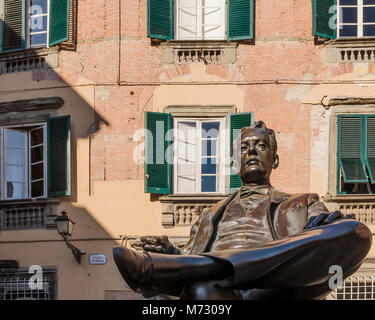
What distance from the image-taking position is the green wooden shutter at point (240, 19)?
1975 centimetres

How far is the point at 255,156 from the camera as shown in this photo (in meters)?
7.82

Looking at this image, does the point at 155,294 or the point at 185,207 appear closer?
the point at 155,294

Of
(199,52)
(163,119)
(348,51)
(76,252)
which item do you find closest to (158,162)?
(163,119)

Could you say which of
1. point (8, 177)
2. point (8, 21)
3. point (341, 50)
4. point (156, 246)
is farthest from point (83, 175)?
point (156, 246)

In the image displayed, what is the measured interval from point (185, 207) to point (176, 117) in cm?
162

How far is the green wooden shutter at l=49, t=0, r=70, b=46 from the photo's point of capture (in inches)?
789

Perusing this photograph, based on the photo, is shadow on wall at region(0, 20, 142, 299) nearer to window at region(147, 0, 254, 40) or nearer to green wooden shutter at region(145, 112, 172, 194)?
green wooden shutter at region(145, 112, 172, 194)

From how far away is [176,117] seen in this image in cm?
1975

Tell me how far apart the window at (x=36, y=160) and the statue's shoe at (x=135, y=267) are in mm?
13351

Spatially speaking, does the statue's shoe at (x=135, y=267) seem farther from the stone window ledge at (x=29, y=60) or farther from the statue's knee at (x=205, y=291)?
the stone window ledge at (x=29, y=60)

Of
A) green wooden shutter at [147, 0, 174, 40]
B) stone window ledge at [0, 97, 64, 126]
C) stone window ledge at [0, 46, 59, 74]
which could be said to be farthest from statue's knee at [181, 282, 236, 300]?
stone window ledge at [0, 46, 59, 74]

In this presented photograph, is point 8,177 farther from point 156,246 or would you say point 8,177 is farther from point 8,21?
point 156,246

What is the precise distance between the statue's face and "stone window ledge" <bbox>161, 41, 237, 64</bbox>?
12181 millimetres

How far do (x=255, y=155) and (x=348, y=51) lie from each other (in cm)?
1233
